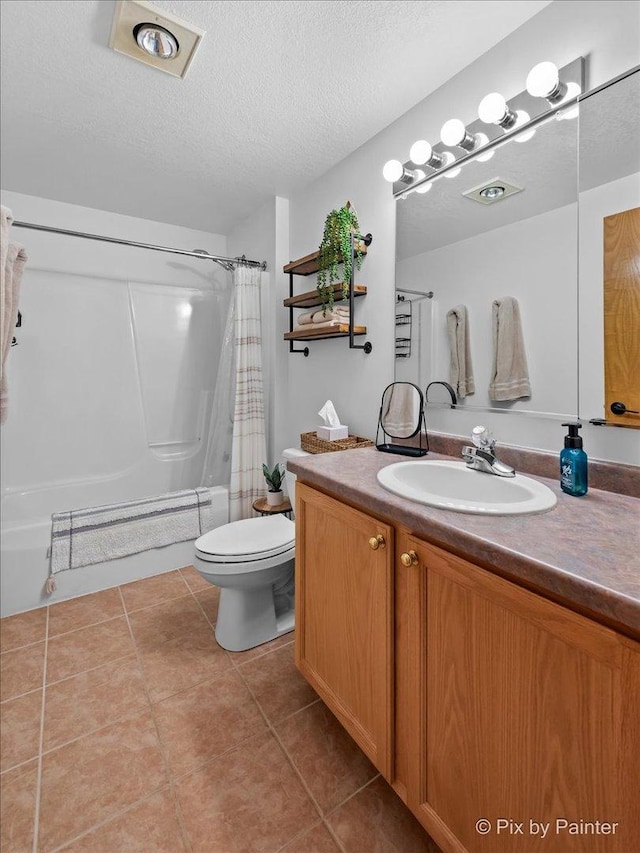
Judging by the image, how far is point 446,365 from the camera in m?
1.50

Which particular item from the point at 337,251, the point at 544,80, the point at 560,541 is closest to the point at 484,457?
the point at 560,541

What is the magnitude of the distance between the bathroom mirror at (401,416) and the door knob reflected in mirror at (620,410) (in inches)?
23.4

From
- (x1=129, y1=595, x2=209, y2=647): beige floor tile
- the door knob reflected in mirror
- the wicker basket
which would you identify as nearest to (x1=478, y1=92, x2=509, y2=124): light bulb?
the door knob reflected in mirror

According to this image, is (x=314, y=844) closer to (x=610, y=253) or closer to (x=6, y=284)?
(x=610, y=253)

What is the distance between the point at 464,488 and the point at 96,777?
1403mm

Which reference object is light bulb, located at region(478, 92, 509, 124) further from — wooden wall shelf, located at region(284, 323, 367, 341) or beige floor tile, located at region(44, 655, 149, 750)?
beige floor tile, located at region(44, 655, 149, 750)

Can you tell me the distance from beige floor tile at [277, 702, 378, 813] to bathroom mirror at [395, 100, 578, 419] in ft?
3.96

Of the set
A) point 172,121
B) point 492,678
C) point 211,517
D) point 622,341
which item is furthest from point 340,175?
point 492,678

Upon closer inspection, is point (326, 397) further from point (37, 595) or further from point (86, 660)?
point (37, 595)

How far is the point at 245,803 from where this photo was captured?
111 centimetres

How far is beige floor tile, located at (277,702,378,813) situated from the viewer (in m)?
1.15

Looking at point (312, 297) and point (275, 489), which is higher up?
point (312, 297)

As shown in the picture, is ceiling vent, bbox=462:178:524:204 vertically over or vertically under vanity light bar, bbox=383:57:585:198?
under

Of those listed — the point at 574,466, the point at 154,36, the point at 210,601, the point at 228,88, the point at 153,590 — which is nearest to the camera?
the point at 574,466
